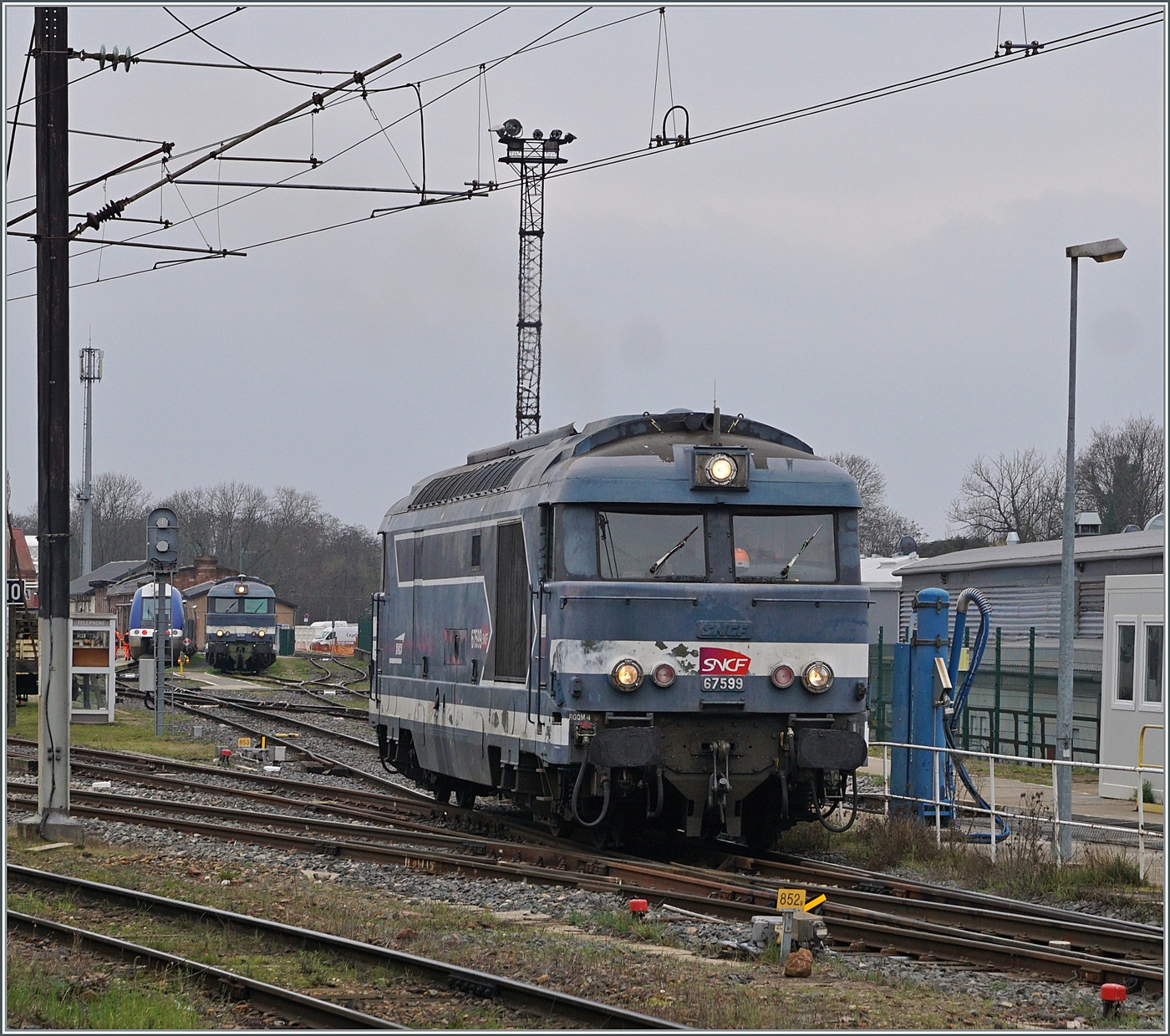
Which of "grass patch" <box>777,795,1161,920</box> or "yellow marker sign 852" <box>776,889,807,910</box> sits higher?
"yellow marker sign 852" <box>776,889,807,910</box>

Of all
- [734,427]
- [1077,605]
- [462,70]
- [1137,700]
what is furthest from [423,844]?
[1077,605]

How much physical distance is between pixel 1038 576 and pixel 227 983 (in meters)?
24.2

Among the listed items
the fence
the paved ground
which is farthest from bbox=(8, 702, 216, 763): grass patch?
the paved ground

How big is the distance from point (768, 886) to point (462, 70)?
30.4 feet

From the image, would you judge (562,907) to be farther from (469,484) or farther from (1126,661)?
(1126,661)

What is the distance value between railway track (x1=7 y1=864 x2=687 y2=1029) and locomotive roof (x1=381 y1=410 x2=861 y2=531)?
4.57m

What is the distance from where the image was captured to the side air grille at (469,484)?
16.0 m

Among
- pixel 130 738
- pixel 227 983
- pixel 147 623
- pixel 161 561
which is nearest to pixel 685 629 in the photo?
pixel 227 983

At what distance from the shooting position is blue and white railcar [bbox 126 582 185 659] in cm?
5528

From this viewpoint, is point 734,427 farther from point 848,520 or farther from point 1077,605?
point 1077,605

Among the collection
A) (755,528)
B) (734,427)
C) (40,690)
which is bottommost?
(40,690)

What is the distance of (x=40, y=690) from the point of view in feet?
51.0

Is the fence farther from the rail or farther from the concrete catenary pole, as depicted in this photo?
the concrete catenary pole

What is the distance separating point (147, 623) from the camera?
5572cm
